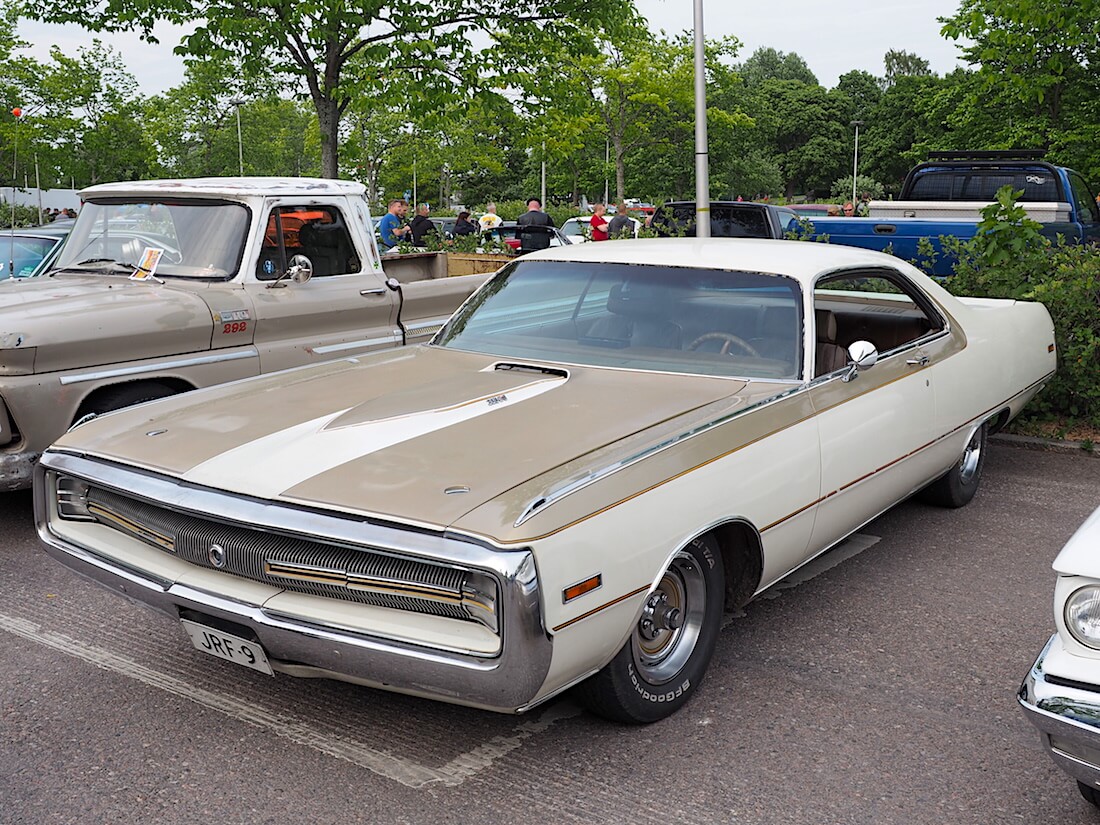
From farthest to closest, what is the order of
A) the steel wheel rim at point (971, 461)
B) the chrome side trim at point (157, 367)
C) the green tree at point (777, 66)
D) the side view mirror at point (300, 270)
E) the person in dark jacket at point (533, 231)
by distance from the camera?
the green tree at point (777, 66)
the person in dark jacket at point (533, 231)
the side view mirror at point (300, 270)
the steel wheel rim at point (971, 461)
the chrome side trim at point (157, 367)

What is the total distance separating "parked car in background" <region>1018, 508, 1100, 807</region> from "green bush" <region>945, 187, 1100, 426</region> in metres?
5.47

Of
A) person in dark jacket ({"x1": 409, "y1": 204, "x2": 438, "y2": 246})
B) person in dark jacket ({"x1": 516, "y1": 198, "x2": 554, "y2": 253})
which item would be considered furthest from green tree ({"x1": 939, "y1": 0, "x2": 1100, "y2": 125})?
person in dark jacket ({"x1": 409, "y1": 204, "x2": 438, "y2": 246})

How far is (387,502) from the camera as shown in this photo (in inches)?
131

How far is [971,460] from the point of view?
20.9 feet

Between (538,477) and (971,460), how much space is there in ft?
12.4

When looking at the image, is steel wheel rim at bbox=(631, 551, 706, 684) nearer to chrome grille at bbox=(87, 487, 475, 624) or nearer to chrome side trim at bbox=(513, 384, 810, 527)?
chrome side trim at bbox=(513, 384, 810, 527)

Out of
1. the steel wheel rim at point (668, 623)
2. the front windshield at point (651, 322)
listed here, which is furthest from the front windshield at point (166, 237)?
the steel wheel rim at point (668, 623)

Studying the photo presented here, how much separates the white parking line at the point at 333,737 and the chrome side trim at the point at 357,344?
9.51ft

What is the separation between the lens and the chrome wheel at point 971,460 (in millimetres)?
A: 6273

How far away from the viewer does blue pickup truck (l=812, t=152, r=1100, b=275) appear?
38.8 feet

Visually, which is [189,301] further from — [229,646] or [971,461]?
[971,461]

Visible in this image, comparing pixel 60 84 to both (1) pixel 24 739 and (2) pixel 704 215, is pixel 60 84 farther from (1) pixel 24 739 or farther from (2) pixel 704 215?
(1) pixel 24 739

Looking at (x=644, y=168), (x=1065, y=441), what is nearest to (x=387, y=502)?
(x=1065, y=441)

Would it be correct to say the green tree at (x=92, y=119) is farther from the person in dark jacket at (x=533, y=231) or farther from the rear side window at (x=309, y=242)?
the rear side window at (x=309, y=242)
